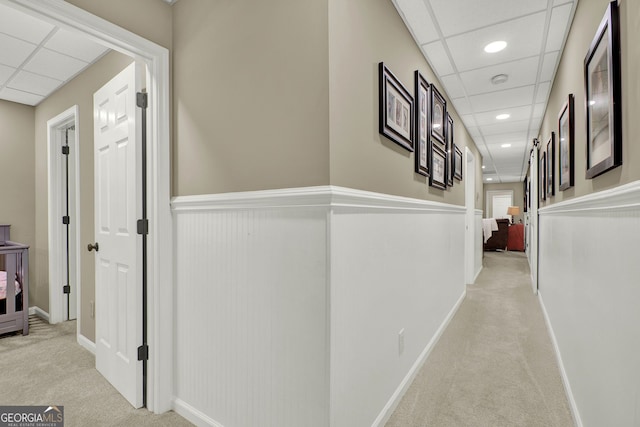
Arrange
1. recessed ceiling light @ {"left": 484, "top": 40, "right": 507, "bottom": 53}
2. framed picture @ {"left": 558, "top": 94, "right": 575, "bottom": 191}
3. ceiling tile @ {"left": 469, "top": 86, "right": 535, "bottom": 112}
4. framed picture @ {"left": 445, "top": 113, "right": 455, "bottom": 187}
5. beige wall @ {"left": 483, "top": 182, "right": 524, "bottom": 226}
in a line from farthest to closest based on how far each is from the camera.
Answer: beige wall @ {"left": 483, "top": 182, "right": 524, "bottom": 226} < ceiling tile @ {"left": 469, "top": 86, "right": 535, "bottom": 112} < framed picture @ {"left": 445, "top": 113, "right": 455, "bottom": 187} < recessed ceiling light @ {"left": 484, "top": 40, "right": 507, "bottom": 53} < framed picture @ {"left": 558, "top": 94, "right": 575, "bottom": 191}

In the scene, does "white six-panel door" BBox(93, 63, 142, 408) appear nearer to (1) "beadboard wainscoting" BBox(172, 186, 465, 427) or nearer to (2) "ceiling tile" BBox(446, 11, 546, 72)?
(1) "beadboard wainscoting" BBox(172, 186, 465, 427)

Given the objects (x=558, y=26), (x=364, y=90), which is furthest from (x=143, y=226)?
(x=558, y=26)

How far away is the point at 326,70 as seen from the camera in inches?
49.2

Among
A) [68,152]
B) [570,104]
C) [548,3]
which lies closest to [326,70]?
[548,3]

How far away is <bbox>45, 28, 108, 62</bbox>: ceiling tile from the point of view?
2.21 m

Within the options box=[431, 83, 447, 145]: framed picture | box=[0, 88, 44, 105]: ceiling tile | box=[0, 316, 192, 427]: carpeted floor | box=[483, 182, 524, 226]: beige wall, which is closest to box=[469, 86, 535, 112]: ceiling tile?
box=[431, 83, 447, 145]: framed picture

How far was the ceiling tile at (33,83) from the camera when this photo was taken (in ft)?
9.33

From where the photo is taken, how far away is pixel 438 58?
2.70 m

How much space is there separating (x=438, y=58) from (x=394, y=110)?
4.01 feet

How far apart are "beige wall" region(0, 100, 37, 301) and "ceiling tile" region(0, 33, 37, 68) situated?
1.22 m

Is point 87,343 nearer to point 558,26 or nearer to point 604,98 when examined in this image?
point 604,98

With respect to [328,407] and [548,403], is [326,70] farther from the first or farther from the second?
[548,403]

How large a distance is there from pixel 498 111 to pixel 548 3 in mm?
2236

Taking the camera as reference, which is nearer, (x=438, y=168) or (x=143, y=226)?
(x=143, y=226)
